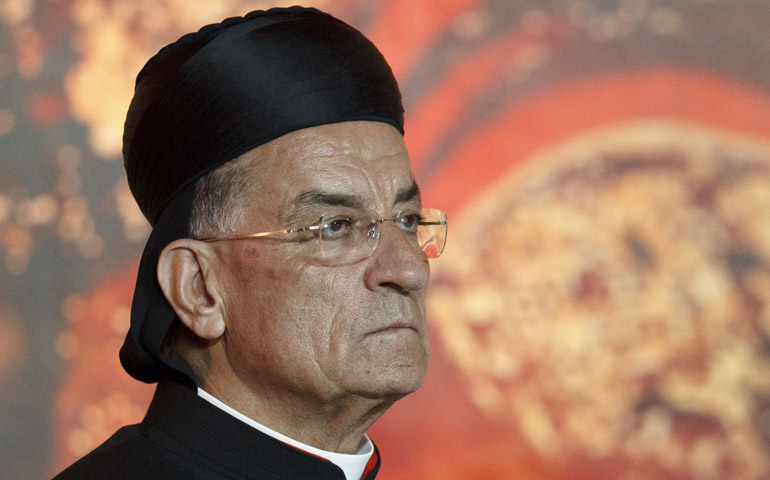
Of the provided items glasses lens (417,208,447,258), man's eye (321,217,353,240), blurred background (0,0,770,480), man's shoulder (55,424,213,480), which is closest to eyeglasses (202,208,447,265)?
man's eye (321,217,353,240)

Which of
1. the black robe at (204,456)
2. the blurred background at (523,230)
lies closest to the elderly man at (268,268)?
the black robe at (204,456)

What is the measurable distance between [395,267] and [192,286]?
0.46 m

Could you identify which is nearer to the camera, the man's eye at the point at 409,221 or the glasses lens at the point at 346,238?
the glasses lens at the point at 346,238

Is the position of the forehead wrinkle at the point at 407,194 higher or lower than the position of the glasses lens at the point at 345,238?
higher

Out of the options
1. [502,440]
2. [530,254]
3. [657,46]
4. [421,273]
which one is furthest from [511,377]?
[421,273]

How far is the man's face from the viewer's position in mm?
1853

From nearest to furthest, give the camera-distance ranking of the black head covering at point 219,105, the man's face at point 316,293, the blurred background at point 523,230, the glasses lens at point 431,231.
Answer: the man's face at point 316,293 → the black head covering at point 219,105 → the glasses lens at point 431,231 → the blurred background at point 523,230

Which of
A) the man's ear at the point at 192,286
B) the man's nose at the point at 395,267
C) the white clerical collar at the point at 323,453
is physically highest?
the man's nose at the point at 395,267

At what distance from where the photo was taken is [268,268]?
6.23 ft

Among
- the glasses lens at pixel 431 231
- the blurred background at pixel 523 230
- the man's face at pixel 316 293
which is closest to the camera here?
the man's face at pixel 316 293

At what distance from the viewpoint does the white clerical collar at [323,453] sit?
6.27 feet

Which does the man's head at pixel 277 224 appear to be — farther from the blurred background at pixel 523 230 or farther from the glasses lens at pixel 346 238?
the blurred background at pixel 523 230

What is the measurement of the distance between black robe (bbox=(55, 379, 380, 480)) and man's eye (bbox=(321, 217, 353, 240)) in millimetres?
443

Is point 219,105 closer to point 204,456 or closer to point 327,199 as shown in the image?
point 327,199
